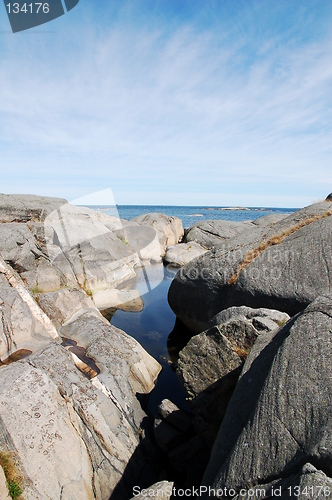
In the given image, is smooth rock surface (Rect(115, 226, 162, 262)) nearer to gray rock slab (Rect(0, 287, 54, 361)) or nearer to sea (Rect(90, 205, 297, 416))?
sea (Rect(90, 205, 297, 416))

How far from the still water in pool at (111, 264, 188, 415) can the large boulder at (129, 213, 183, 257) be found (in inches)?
391

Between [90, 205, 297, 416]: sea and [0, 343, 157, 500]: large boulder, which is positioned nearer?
[0, 343, 157, 500]: large boulder

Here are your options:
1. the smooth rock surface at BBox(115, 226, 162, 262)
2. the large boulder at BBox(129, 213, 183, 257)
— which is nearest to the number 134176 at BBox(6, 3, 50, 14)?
the smooth rock surface at BBox(115, 226, 162, 262)

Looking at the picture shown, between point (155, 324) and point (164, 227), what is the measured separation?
21324 mm

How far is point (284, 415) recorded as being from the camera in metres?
4.34

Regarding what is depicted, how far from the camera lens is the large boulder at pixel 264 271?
30.5 ft

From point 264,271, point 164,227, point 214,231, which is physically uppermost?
point 164,227

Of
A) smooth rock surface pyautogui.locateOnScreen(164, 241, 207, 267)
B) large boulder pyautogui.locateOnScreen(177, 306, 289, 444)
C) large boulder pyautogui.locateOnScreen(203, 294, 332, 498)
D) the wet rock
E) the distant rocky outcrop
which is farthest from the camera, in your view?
the distant rocky outcrop

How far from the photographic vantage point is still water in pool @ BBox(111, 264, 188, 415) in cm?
979

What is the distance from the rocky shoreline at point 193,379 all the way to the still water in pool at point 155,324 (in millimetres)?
523

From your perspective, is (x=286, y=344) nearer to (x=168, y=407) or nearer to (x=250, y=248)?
(x=168, y=407)

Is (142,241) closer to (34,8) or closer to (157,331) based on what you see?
(157,331)

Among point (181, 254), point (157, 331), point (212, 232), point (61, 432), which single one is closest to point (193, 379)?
point (61, 432)

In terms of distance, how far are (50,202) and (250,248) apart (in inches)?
517
